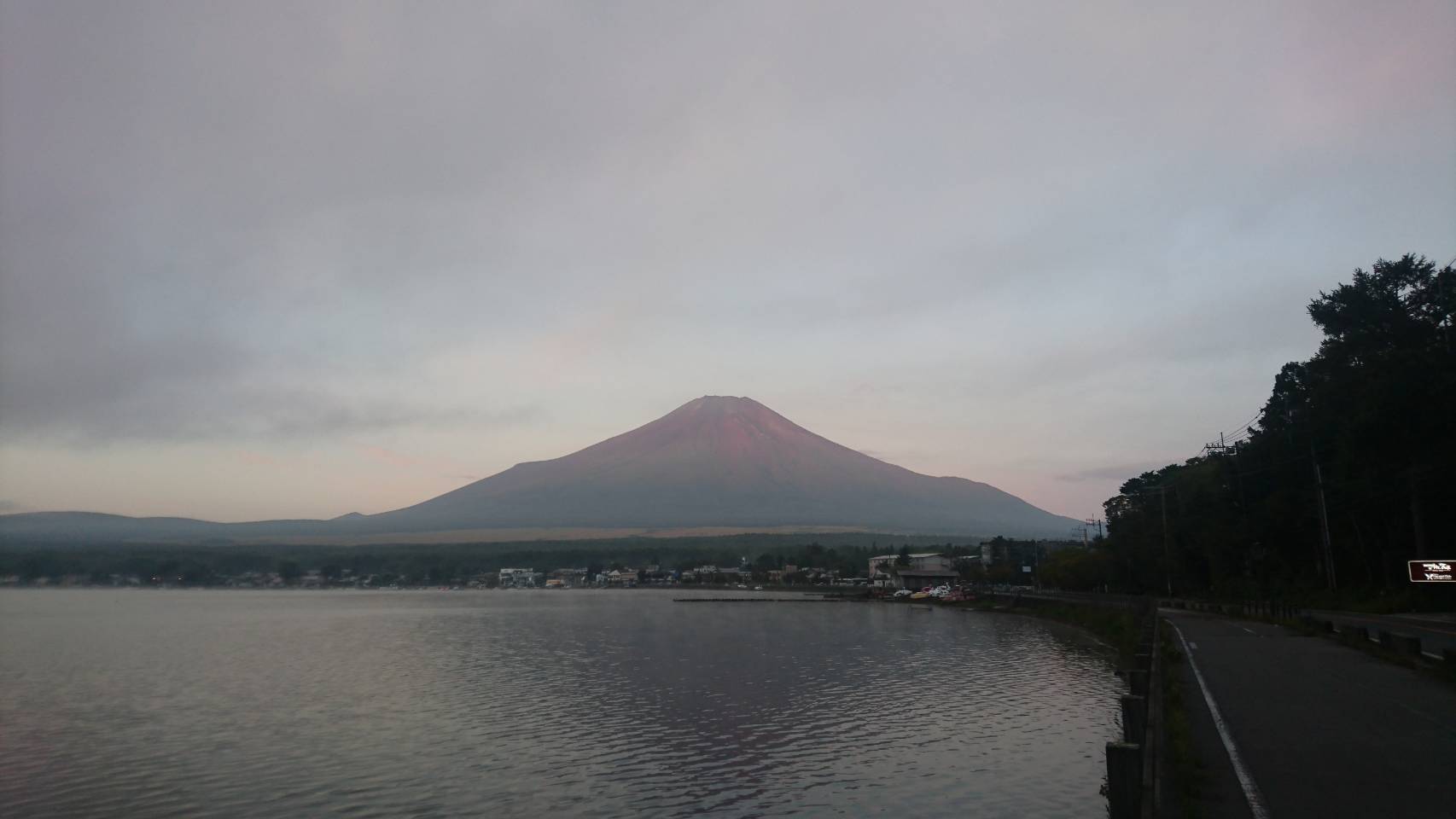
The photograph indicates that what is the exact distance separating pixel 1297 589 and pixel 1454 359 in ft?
73.6

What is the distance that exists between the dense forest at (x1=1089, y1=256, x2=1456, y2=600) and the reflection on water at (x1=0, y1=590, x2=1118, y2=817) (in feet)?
49.5

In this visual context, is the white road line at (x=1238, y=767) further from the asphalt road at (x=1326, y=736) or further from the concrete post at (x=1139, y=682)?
the concrete post at (x=1139, y=682)

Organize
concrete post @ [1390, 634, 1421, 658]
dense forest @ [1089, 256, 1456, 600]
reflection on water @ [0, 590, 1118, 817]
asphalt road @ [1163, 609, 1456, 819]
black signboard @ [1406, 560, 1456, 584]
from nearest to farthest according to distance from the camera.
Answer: asphalt road @ [1163, 609, 1456, 819], reflection on water @ [0, 590, 1118, 817], concrete post @ [1390, 634, 1421, 658], black signboard @ [1406, 560, 1456, 584], dense forest @ [1089, 256, 1456, 600]

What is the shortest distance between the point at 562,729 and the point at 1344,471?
128 ft

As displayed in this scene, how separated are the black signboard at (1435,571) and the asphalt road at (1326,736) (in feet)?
18.1

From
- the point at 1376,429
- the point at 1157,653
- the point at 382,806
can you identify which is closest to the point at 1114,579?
the point at 1376,429

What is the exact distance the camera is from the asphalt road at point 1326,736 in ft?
32.8

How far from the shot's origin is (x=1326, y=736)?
13.4 metres

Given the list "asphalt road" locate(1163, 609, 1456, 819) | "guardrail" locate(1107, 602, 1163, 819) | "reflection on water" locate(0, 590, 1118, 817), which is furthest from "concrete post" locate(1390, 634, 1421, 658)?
"guardrail" locate(1107, 602, 1163, 819)

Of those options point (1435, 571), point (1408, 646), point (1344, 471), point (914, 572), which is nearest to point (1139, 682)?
point (1408, 646)

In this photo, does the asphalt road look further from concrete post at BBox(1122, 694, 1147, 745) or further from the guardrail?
concrete post at BBox(1122, 694, 1147, 745)

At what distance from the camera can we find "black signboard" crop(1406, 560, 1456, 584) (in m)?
26.5

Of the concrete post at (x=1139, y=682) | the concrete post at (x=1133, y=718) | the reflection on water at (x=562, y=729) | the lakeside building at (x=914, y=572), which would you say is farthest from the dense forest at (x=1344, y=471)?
the lakeside building at (x=914, y=572)

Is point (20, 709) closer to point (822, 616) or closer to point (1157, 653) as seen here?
point (1157, 653)
